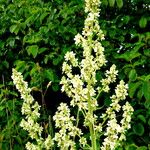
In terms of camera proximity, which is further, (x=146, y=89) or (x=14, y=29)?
(x=14, y=29)

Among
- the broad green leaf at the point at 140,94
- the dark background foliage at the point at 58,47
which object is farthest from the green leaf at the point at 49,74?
the broad green leaf at the point at 140,94

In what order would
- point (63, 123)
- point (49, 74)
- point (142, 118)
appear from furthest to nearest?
point (49, 74), point (142, 118), point (63, 123)

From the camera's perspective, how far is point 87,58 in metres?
3.28

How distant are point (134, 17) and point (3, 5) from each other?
1.50 m

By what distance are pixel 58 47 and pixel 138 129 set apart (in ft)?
3.51

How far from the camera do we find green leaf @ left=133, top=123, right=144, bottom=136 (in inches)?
171

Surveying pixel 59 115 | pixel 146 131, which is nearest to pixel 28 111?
pixel 59 115

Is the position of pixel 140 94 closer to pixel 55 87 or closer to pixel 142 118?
pixel 142 118

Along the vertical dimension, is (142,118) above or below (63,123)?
above

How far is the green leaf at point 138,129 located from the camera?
4.35 metres

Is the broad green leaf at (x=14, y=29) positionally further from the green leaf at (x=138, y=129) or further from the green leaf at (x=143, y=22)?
the green leaf at (x=138, y=129)

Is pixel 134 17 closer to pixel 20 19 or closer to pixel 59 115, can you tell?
pixel 20 19

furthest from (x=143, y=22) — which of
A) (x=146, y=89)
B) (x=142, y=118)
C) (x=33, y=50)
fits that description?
(x=33, y=50)

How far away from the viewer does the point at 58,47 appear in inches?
189
